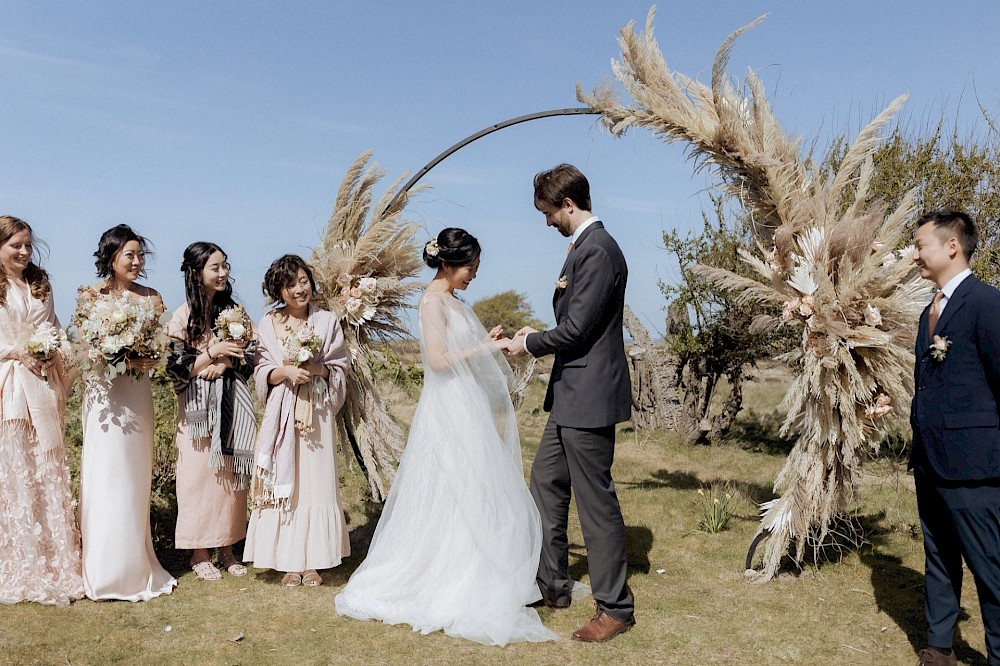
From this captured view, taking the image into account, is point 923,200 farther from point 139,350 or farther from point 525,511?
point 139,350

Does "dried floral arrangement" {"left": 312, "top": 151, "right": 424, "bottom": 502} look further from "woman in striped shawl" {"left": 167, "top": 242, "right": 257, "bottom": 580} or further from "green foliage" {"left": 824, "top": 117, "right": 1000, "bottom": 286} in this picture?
"green foliage" {"left": 824, "top": 117, "right": 1000, "bottom": 286}

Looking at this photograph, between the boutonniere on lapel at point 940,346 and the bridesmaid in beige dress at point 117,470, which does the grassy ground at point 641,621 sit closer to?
the bridesmaid in beige dress at point 117,470

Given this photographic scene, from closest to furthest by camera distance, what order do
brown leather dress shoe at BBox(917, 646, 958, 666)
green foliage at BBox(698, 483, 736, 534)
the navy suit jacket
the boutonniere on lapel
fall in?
the navy suit jacket, the boutonniere on lapel, brown leather dress shoe at BBox(917, 646, 958, 666), green foliage at BBox(698, 483, 736, 534)

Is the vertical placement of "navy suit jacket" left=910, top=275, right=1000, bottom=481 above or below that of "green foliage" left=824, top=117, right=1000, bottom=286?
below

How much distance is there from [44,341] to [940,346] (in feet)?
16.2

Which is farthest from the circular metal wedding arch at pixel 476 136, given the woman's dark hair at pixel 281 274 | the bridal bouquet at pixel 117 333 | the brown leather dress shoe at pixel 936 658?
the brown leather dress shoe at pixel 936 658

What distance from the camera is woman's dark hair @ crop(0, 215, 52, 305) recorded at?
4.83 m

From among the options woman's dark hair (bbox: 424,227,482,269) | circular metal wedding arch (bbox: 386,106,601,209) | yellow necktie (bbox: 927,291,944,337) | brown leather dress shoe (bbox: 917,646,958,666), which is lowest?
brown leather dress shoe (bbox: 917,646,958,666)

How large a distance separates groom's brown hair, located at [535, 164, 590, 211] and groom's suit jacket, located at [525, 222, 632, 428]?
0.18m

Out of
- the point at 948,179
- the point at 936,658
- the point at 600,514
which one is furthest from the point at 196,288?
the point at 948,179

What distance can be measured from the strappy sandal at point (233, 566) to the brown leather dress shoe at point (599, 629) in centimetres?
245

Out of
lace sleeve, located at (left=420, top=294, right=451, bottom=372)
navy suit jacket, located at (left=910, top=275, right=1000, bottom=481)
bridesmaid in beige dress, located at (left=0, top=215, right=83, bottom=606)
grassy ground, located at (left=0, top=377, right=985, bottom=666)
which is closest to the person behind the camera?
navy suit jacket, located at (left=910, top=275, right=1000, bottom=481)

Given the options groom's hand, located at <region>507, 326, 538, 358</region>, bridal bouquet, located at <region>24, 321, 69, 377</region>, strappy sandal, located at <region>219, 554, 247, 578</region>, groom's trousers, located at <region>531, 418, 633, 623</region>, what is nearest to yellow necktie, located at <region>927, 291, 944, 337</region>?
groom's trousers, located at <region>531, 418, 633, 623</region>

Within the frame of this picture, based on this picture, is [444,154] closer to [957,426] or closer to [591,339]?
[591,339]
